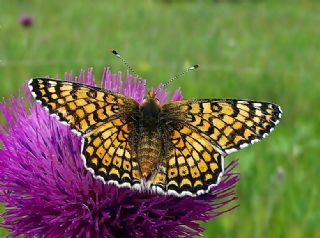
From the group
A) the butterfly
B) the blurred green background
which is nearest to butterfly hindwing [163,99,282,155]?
the butterfly

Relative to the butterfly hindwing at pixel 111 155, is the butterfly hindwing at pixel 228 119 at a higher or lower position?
higher

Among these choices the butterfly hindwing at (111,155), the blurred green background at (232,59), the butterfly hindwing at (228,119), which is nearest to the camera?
the butterfly hindwing at (111,155)

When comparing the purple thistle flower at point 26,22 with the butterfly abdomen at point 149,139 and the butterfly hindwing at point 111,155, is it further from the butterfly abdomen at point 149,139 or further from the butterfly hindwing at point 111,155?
the butterfly hindwing at point 111,155

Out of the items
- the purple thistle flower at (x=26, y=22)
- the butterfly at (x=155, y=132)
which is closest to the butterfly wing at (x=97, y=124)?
the butterfly at (x=155, y=132)

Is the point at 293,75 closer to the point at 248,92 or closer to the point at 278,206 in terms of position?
the point at 248,92

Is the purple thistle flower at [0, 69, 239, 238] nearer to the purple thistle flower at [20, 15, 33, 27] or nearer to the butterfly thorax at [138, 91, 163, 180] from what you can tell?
the butterfly thorax at [138, 91, 163, 180]

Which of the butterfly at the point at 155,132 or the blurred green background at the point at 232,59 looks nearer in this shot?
the butterfly at the point at 155,132

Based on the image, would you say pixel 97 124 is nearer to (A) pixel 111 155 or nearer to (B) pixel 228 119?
(A) pixel 111 155
